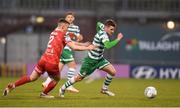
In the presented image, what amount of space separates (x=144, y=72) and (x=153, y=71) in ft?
1.70

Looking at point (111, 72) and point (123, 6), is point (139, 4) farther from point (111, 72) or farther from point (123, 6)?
point (111, 72)

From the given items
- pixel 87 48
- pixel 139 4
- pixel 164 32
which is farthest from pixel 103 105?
pixel 139 4

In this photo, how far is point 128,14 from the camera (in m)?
53.4

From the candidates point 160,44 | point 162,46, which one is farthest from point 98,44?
point 160,44

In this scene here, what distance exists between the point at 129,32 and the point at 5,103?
28989 mm

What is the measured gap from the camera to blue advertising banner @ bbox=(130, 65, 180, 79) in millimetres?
37219

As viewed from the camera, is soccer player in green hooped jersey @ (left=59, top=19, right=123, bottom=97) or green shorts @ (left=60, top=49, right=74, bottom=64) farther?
green shorts @ (left=60, top=49, right=74, bottom=64)

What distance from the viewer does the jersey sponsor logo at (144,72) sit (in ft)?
122

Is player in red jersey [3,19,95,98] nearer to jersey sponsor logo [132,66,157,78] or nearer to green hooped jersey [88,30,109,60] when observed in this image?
green hooped jersey [88,30,109,60]

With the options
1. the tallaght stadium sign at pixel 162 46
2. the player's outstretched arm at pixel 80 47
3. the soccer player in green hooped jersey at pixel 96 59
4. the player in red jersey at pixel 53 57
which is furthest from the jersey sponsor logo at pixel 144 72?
the player's outstretched arm at pixel 80 47

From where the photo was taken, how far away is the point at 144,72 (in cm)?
3753

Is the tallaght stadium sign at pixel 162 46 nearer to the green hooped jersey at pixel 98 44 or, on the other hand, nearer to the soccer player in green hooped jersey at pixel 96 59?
the soccer player in green hooped jersey at pixel 96 59

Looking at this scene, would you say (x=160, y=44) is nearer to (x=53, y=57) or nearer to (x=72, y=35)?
(x=72, y=35)

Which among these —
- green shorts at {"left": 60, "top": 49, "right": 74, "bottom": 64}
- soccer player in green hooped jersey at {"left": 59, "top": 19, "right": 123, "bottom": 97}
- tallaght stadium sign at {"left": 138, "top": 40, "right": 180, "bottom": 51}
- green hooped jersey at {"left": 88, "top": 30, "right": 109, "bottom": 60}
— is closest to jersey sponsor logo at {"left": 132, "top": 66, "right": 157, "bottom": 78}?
tallaght stadium sign at {"left": 138, "top": 40, "right": 180, "bottom": 51}
